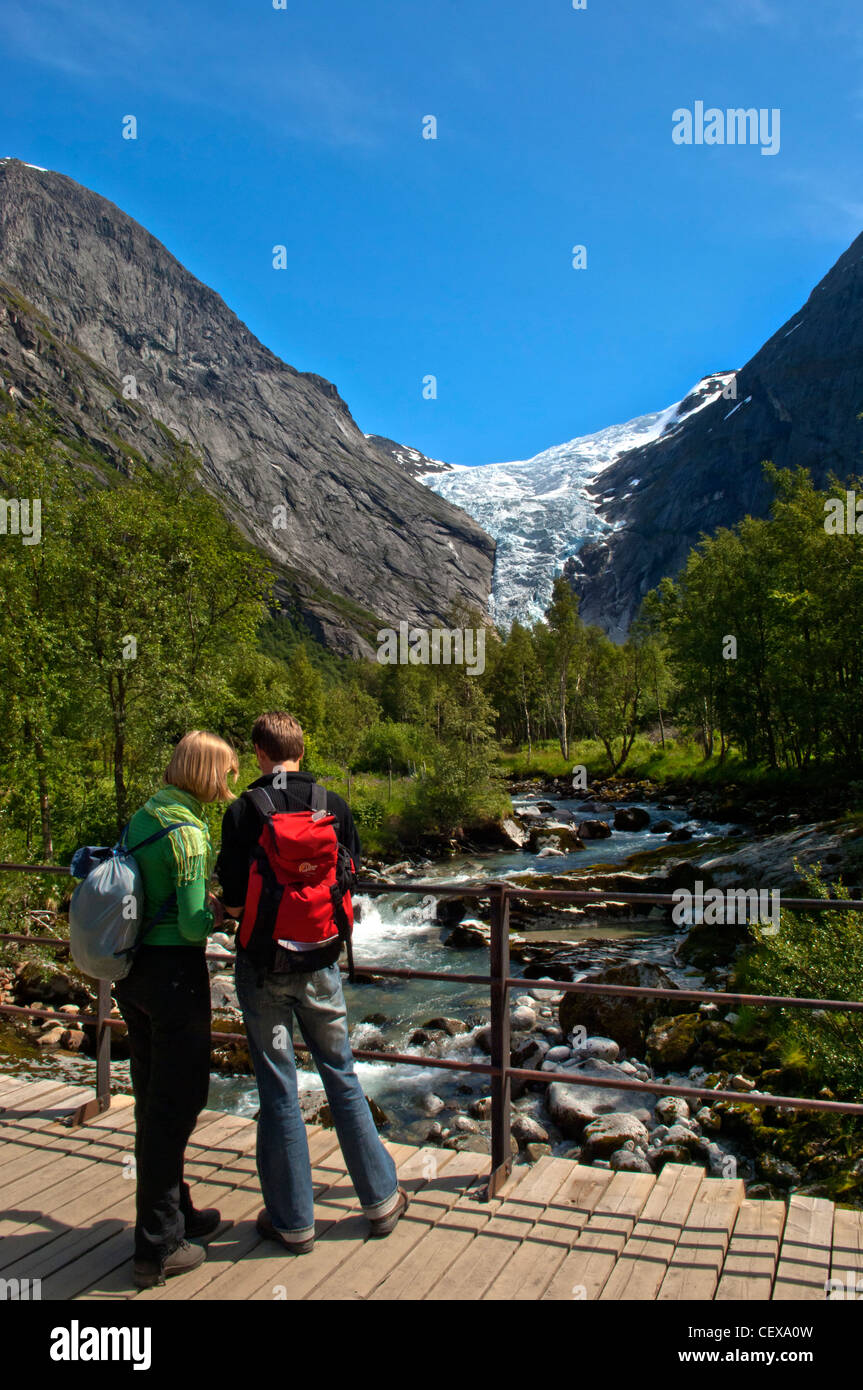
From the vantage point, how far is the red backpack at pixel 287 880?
4.03 m

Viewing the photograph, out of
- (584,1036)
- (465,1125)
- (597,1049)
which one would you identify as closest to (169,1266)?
(465,1125)

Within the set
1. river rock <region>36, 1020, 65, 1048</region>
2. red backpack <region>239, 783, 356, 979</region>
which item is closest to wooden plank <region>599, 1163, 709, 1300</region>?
red backpack <region>239, 783, 356, 979</region>

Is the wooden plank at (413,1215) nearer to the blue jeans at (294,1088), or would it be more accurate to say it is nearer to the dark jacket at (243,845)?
the blue jeans at (294,1088)

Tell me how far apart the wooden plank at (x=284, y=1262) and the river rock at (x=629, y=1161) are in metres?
5.15

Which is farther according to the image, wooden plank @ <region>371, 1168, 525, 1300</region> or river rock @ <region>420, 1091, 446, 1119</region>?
river rock @ <region>420, 1091, 446, 1119</region>

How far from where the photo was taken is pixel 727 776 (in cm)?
4300

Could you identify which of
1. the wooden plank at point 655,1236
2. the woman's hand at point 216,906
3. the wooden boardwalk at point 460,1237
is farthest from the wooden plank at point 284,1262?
the woman's hand at point 216,906

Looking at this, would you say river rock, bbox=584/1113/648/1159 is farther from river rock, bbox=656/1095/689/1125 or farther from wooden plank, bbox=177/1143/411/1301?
wooden plank, bbox=177/1143/411/1301

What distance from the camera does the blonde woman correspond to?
13.2 ft

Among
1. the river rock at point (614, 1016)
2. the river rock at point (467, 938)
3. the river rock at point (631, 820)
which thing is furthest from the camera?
the river rock at point (631, 820)

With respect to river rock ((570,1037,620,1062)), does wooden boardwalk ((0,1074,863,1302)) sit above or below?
above

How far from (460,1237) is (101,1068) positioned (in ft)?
10.7

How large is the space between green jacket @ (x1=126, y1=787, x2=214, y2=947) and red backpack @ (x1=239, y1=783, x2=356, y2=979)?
230 mm

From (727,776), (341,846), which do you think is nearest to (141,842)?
(341,846)
